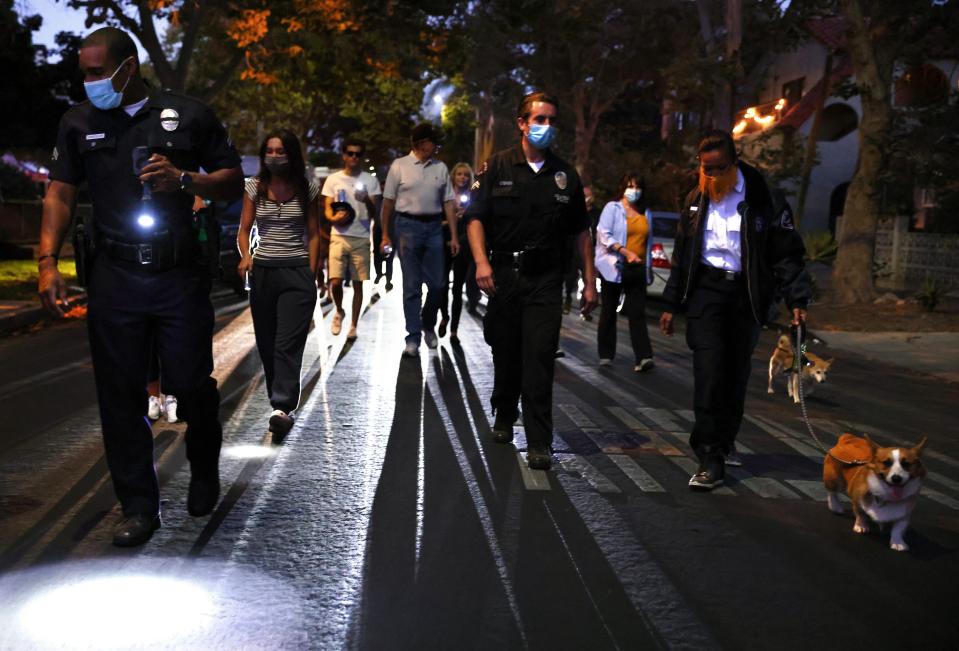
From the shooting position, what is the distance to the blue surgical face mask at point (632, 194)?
1112cm

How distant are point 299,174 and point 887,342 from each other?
9730 mm

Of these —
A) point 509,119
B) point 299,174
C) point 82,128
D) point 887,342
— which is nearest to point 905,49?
point 887,342

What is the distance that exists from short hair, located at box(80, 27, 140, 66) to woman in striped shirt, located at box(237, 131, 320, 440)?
8.42ft

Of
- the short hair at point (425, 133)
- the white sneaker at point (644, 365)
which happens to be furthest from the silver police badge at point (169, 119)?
the white sneaker at point (644, 365)

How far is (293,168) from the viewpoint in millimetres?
7488

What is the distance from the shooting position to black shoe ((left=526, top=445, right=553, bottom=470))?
6543 mm

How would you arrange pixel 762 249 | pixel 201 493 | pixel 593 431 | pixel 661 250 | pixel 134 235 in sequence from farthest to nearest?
pixel 661 250
pixel 593 431
pixel 762 249
pixel 201 493
pixel 134 235

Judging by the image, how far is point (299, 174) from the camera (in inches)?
297

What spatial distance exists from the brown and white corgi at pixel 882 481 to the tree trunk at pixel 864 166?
14334 millimetres

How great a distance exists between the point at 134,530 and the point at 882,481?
10.3ft

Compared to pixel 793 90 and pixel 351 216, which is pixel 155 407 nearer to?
pixel 351 216

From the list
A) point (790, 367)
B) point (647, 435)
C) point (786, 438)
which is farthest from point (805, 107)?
point (647, 435)

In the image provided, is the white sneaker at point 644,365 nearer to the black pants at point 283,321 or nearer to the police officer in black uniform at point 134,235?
the black pants at point 283,321

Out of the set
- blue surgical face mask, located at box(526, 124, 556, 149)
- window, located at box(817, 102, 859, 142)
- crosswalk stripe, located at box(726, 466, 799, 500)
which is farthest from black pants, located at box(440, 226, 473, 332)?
window, located at box(817, 102, 859, 142)
